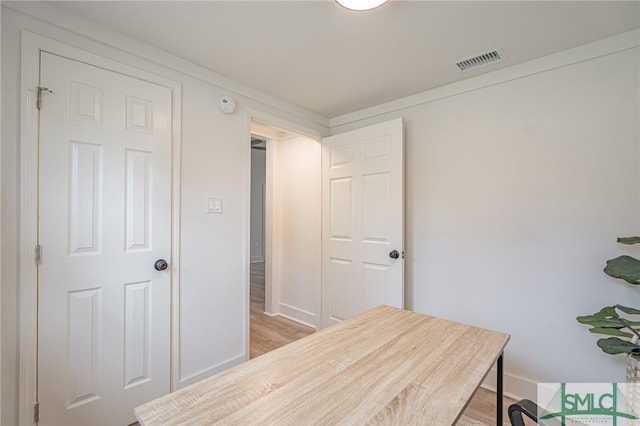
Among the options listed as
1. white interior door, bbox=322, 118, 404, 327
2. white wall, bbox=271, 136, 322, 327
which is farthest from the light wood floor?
white interior door, bbox=322, 118, 404, 327

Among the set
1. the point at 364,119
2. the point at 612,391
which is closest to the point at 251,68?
the point at 364,119

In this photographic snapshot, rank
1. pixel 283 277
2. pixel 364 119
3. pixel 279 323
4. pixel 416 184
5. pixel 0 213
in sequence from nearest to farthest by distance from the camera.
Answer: pixel 0 213
pixel 416 184
pixel 364 119
pixel 279 323
pixel 283 277

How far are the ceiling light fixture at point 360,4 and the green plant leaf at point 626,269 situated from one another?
177cm

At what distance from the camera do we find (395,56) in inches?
76.3

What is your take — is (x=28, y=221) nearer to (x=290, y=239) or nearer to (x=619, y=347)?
(x=290, y=239)

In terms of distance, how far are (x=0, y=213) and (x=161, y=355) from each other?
1.16 m

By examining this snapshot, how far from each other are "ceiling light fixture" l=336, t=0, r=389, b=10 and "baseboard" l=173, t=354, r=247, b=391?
2464mm

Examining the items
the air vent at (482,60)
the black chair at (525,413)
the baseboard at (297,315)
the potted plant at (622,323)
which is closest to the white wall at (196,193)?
the baseboard at (297,315)

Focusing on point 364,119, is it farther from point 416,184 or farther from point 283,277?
point 283,277

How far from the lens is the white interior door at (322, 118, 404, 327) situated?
8.09 feet

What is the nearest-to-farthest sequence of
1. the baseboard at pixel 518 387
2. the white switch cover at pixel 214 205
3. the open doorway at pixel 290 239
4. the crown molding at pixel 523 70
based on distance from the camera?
the crown molding at pixel 523 70
the baseboard at pixel 518 387
the white switch cover at pixel 214 205
the open doorway at pixel 290 239

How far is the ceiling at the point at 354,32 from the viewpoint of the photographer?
1.49 meters

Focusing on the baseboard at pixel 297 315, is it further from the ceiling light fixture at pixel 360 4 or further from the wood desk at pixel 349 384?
the ceiling light fixture at pixel 360 4

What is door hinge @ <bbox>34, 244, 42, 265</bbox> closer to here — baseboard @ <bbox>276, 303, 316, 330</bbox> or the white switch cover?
the white switch cover
